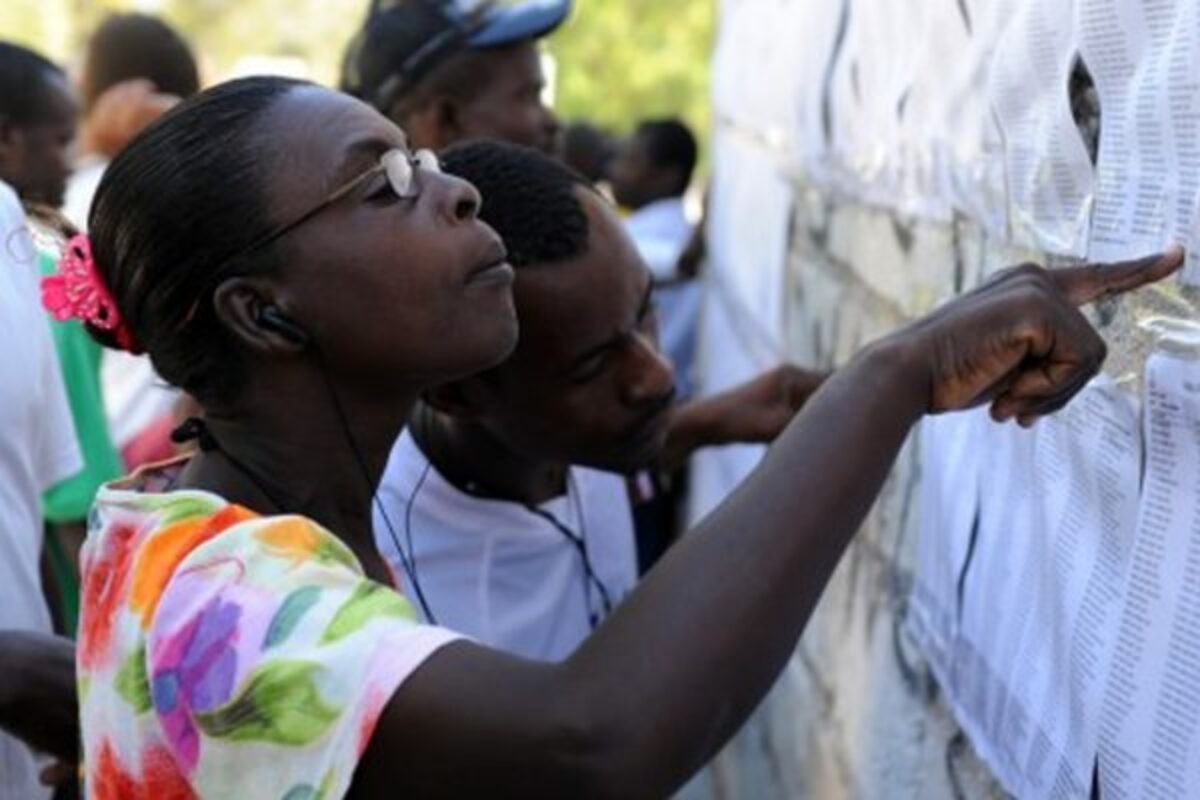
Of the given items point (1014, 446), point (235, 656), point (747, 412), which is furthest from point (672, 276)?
point (235, 656)

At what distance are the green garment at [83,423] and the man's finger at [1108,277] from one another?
7.54 ft

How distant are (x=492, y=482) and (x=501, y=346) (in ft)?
2.68

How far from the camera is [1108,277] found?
1.55 m

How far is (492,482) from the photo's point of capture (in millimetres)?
2455

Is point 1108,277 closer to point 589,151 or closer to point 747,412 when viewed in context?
point 747,412

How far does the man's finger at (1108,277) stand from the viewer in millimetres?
1534

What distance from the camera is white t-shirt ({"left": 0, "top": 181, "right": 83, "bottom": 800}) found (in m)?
2.50

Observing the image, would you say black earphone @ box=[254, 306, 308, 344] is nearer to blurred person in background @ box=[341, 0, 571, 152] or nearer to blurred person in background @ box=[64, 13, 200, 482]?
blurred person in background @ box=[341, 0, 571, 152]

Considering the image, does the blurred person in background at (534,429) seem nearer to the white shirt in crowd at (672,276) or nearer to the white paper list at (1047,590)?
the white paper list at (1047,590)

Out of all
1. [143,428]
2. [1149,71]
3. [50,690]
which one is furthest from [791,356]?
[1149,71]

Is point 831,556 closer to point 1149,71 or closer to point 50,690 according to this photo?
point 1149,71

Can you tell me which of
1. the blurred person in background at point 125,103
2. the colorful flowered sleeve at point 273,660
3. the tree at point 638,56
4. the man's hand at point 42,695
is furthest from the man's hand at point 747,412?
the tree at point 638,56

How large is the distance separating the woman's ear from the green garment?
193cm

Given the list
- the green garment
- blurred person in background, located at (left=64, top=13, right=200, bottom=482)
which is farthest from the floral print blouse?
blurred person in background, located at (left=64, top=13, right=200, bottom=482)
